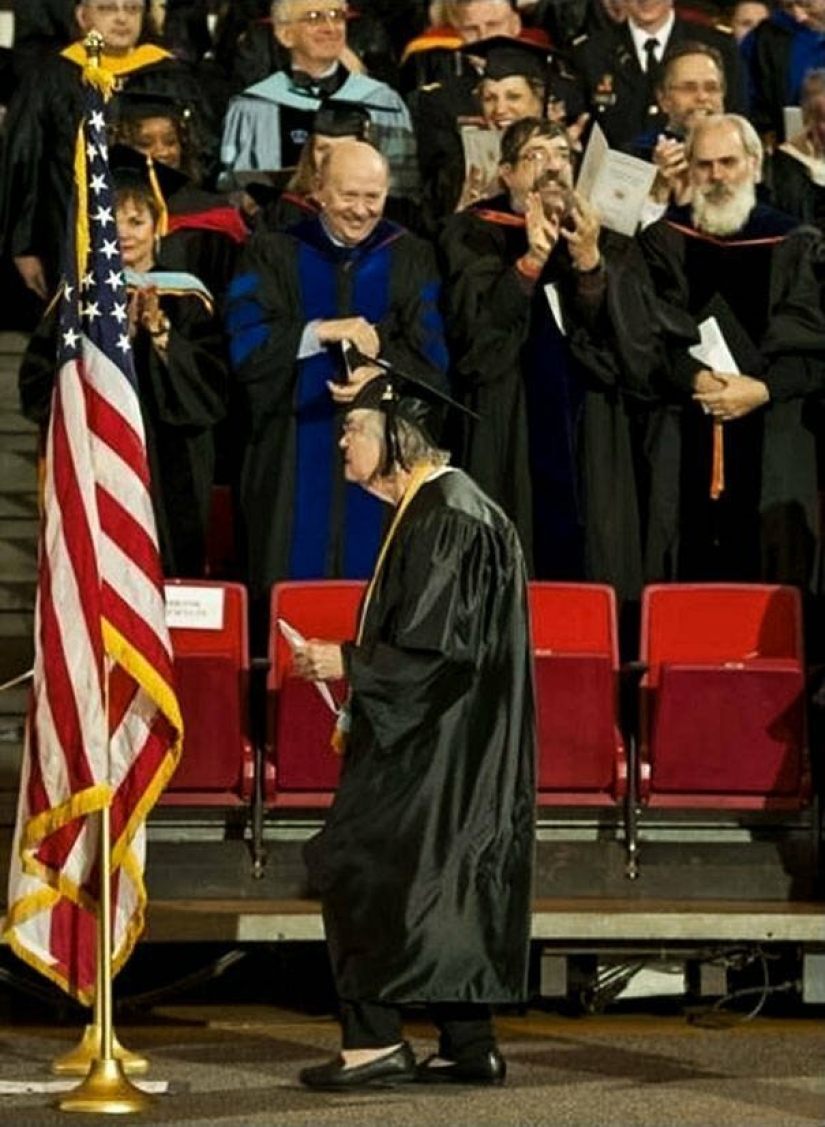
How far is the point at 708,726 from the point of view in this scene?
11.6m

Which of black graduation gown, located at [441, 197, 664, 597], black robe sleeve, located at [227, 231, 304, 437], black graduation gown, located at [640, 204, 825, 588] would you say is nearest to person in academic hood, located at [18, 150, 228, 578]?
black robe sleeve, located at [227, 231, 304, 437]

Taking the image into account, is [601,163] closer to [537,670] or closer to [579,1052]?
[537,670]

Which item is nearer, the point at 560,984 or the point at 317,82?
the point at 560,984

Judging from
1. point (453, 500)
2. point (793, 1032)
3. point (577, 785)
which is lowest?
point (793, 1032)

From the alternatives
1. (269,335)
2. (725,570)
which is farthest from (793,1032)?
(269,335)

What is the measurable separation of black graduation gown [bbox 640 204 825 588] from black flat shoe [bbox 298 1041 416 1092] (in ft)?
11.3

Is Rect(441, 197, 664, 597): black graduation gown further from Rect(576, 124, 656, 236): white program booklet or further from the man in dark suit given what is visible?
the man in dark suit

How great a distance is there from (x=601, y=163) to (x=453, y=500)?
2849 mm

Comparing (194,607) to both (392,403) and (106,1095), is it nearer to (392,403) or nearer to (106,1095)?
(392,403)

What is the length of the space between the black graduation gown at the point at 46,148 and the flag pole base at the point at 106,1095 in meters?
5.30

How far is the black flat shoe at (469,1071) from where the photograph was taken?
10000mm

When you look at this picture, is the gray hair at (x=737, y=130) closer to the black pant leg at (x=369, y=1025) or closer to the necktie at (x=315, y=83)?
the necktie at (x=315, y=83)

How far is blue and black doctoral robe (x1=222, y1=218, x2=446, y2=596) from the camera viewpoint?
1266cm

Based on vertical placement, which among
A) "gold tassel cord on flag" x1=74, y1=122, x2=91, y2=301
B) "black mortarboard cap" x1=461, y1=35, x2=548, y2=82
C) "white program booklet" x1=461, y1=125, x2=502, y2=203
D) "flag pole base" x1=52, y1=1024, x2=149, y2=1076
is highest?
"black mortarboard cap" x1=461, y1=35, x2=548, y2=82
